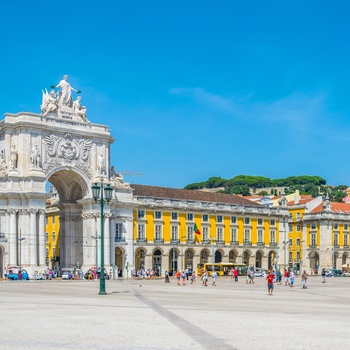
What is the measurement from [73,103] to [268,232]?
38.8m

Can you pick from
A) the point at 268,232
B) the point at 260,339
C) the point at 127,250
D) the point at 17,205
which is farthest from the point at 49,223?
the point at 260,339

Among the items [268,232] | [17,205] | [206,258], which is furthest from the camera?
[268,232]

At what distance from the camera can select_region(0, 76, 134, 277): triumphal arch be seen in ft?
244

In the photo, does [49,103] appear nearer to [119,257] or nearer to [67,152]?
[67,152]

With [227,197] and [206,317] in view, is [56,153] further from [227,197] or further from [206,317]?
[206,317]

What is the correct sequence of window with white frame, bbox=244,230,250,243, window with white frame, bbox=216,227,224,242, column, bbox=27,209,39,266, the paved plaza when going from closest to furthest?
the paved plaza, column, bbox=27,209,39,266, window with white frame, bbox=216,227,224,242, window with white frame, bbox=244,230,250,243

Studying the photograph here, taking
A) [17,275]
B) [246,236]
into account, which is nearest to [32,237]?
[17,275]

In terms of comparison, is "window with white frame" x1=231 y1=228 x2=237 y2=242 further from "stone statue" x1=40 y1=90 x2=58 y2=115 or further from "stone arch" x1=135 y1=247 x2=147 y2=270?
"stone statue" x1=40 y1=90 x2=58 y2=115

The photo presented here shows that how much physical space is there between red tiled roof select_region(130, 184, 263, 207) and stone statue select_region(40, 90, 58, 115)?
59.9ft

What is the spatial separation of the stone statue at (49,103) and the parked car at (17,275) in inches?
735

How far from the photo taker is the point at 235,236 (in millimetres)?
100875

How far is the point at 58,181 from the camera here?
8319 centimetres

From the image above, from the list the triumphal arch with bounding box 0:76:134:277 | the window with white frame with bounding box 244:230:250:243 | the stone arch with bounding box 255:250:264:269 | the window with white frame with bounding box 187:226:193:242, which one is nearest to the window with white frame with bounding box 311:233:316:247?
the stone arch with bounding box 255:250:264:269

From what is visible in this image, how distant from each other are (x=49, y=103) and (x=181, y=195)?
27.0 metres
